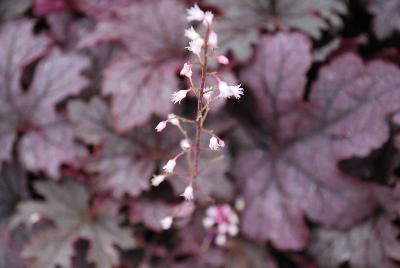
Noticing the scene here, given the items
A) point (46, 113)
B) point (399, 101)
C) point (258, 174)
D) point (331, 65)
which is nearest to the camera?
point (399, 101)

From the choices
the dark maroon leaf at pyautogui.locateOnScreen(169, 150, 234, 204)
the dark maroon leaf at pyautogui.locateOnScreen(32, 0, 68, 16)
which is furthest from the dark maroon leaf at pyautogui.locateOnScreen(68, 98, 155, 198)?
the dark maroon leaf at pyautogui.locateOnScreen(32, 0, 68, 16)

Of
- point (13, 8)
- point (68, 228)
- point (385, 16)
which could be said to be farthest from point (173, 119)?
point (13, 8)

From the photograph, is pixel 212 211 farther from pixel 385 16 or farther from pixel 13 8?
pixel 13 8

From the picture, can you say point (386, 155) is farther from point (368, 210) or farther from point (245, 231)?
point (245, 231)

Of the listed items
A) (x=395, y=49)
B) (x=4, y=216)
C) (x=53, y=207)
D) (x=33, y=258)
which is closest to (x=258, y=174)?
(x=395, y=49)

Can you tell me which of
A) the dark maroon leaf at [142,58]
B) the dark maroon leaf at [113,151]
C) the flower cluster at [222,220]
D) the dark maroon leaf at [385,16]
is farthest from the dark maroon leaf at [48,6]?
the dark maroon leaf at [385,16]

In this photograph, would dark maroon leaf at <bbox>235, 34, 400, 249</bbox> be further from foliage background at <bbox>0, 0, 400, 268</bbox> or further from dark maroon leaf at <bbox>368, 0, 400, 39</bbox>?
dark maroon leaf at <bbox>368, 0, 400, 39</bbox>

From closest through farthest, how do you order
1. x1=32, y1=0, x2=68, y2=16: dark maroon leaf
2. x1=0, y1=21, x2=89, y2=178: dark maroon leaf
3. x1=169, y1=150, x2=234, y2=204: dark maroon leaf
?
x1=169, y1=150, x2=234, y2=204: dark maroon leaf
x1=0, y1=21, x2=89, y2=178: dark maroon leaf
x1=32, y1=0, x2=68, y2=16: dark maroon leaf
